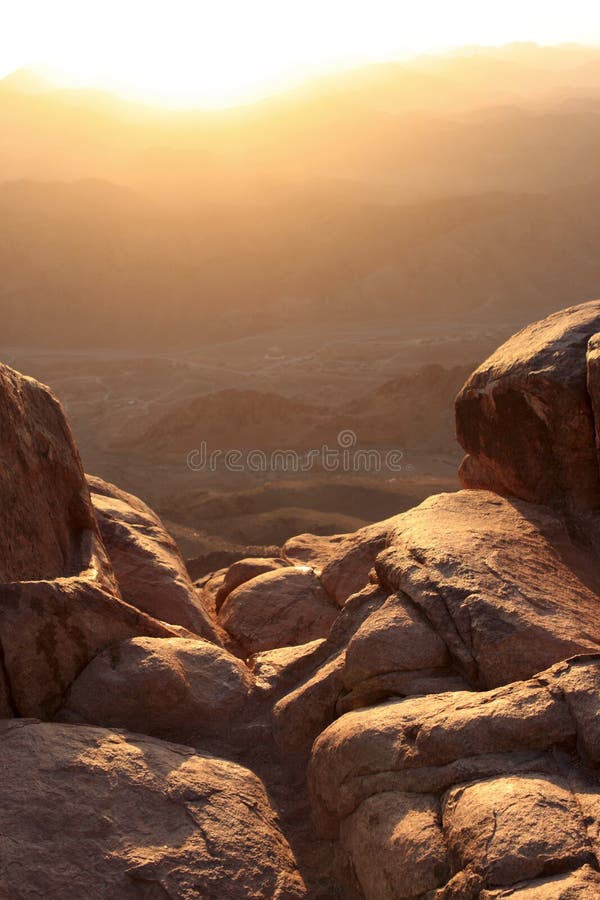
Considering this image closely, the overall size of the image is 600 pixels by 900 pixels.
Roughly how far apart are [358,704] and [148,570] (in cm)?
312

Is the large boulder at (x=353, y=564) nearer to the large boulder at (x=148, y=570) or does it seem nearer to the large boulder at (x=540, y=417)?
the large boulder at (x=148, y=570)

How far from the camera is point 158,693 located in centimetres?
445

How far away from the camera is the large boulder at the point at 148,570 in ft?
22.1

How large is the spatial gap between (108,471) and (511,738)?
16.6 metres

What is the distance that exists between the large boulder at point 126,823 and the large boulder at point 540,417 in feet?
8.36

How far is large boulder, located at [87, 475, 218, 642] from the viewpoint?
6.75m

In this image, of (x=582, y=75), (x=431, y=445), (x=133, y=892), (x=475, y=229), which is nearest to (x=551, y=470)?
(x=133, y=892)

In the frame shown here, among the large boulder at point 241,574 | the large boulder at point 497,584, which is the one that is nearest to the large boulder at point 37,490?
the large boulder at point 497,584

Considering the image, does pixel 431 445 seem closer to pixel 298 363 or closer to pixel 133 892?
pixel 298 363

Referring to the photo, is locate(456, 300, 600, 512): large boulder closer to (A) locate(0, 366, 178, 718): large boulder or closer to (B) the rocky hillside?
(B) the rocky hillside

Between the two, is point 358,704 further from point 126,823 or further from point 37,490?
point 37,490

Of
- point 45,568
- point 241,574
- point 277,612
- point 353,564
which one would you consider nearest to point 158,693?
point 45,568

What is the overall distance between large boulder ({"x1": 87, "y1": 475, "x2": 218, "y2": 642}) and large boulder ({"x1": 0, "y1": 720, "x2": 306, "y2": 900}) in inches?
104

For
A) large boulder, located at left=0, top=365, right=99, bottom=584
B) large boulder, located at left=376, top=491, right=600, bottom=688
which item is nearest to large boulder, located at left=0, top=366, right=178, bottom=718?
large boulder, located at left=0, top=365, right=99, bottom=584
